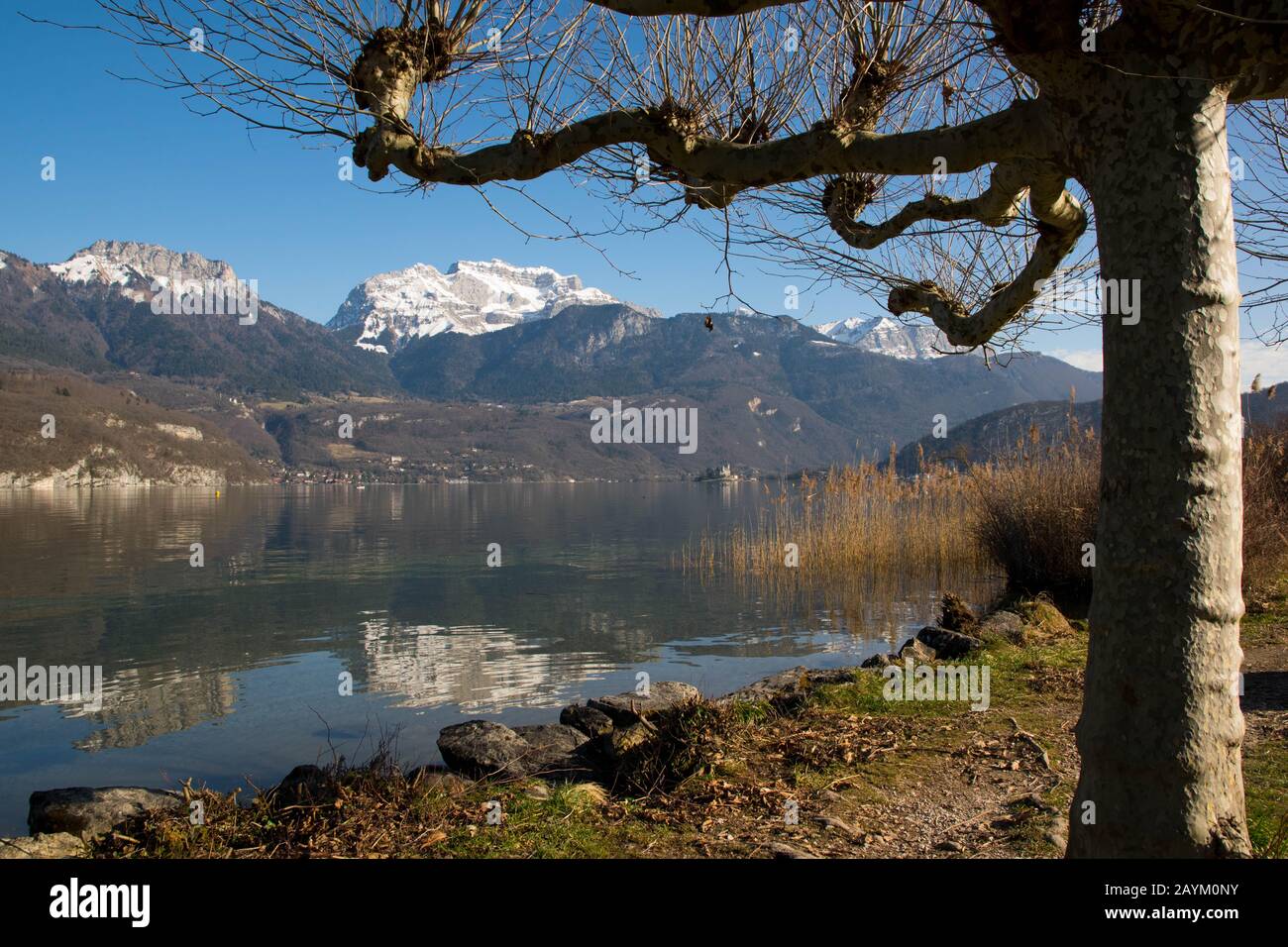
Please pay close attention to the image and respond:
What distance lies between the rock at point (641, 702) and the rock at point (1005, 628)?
4.64 m

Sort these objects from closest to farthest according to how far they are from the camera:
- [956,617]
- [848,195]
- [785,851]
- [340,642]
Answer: [785,851]
[848,195]
[956,617]
[340,642]

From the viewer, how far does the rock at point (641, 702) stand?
331 inches

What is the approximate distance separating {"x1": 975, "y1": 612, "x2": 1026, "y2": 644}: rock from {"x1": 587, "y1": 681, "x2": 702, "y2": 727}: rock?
4638 millimetres

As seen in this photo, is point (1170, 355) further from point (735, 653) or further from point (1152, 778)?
point (735, 653)

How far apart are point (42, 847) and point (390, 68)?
549cm

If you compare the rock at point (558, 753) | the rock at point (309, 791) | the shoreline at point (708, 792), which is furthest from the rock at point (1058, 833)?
the rock at point (309, 791)

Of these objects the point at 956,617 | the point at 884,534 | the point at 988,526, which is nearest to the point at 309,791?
the point at 956,617

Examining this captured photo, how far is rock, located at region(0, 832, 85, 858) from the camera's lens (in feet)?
16.5

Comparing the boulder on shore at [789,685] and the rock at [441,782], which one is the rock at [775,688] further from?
the rock at [441,782]

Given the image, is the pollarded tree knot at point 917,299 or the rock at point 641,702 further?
the rock at point 641,702

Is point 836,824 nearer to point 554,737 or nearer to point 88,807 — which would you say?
point 554,737

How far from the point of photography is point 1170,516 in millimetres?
3270
